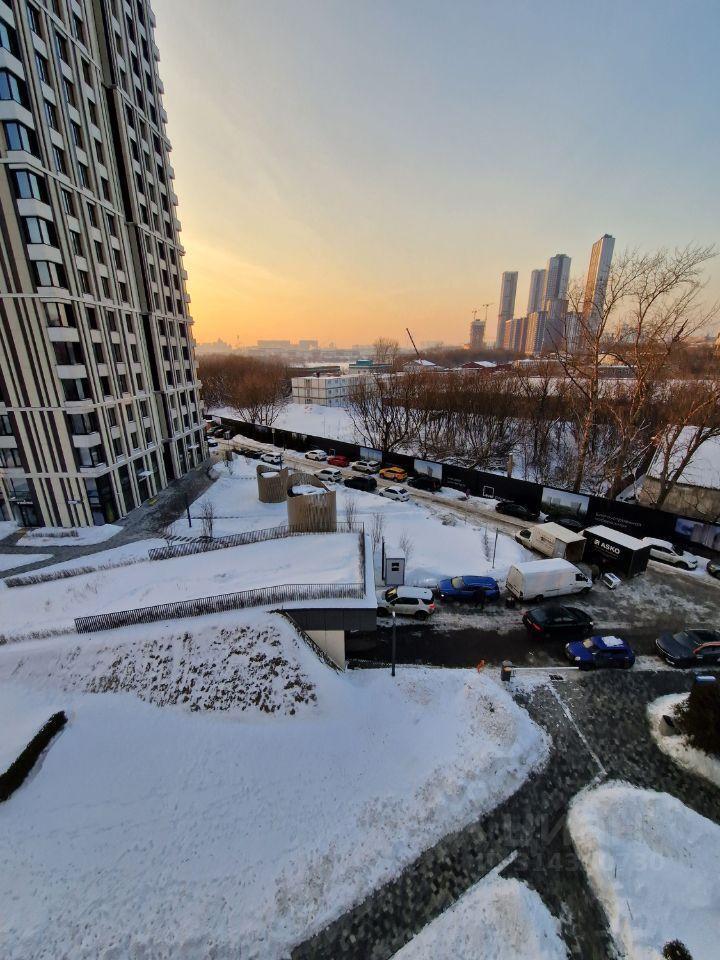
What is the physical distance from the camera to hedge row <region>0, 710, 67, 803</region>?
10312 mm

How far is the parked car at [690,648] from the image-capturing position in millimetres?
15766

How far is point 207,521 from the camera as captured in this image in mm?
27078

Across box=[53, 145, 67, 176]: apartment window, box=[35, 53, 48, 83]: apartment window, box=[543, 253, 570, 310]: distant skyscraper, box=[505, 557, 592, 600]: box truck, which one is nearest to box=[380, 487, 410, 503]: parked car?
box=[505, 557, 592, 600]: box truck

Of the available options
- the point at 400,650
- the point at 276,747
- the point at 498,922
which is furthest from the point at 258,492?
the point at 498,922

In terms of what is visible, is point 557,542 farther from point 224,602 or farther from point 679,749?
point 224,602

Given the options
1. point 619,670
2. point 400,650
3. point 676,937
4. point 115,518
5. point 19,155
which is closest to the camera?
point 676,937

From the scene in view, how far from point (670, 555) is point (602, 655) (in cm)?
1238

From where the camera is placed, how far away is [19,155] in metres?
21.5

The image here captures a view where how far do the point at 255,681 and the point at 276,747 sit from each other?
2.05 meters

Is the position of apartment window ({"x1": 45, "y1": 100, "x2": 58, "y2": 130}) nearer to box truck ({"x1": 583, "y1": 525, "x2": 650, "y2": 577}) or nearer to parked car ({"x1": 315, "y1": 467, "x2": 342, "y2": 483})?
parked car ({"x1": 315, "y1": 467, "x2": 342, "y2": 483})

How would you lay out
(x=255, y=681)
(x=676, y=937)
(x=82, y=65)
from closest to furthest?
(x=676, y=937), (x=255, y=681), (x=82, y=65)

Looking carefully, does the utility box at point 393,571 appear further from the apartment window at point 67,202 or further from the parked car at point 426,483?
the apartment window at point 67,202

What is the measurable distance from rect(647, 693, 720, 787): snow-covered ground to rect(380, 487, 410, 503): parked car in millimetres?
21586

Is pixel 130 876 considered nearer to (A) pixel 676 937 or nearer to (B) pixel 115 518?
(A) pixel 676 937
